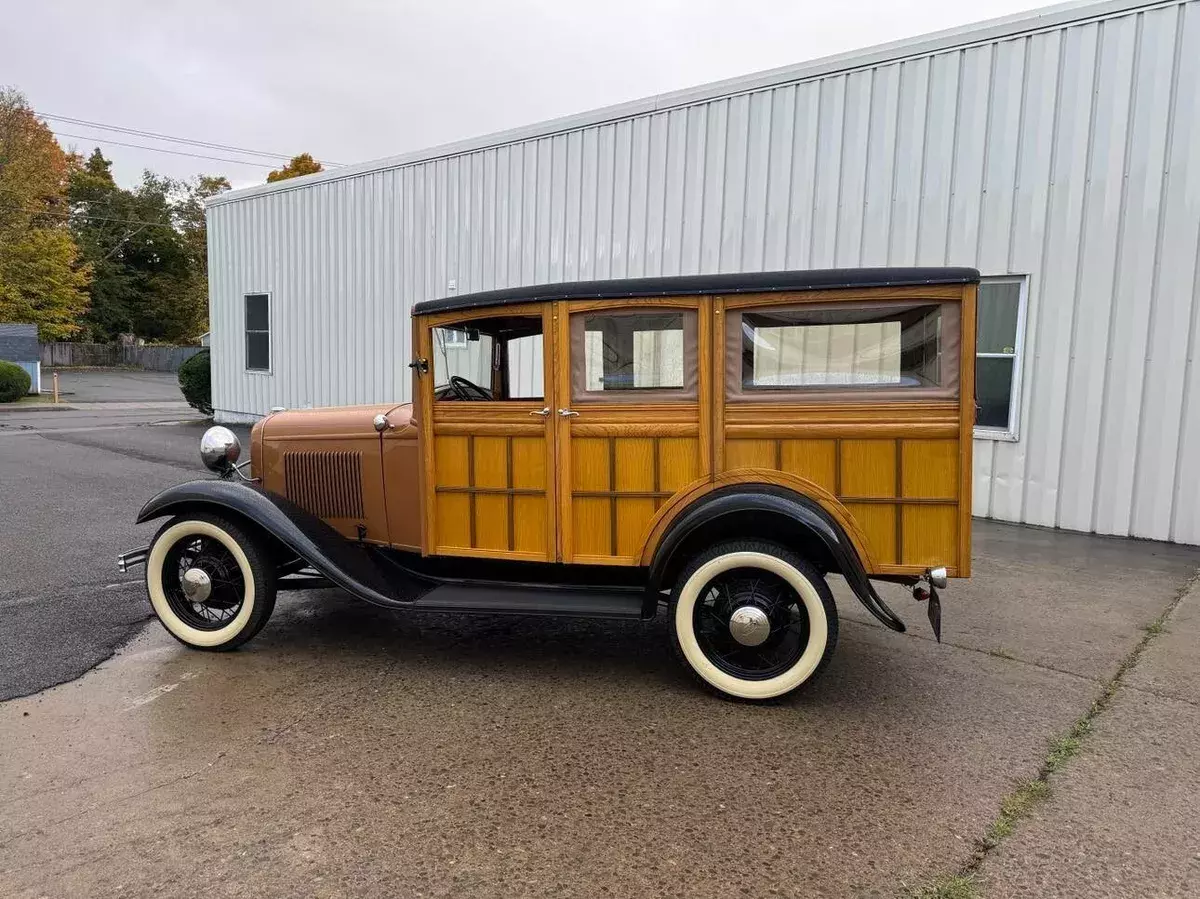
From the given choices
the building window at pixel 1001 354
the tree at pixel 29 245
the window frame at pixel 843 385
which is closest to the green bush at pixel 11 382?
the tree at pixel 29 245

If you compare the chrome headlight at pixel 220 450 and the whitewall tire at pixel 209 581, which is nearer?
the whitewall tire at pixel 209 581

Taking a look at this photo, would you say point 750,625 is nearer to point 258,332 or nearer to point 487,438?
point 487,438

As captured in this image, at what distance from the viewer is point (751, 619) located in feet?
11.6

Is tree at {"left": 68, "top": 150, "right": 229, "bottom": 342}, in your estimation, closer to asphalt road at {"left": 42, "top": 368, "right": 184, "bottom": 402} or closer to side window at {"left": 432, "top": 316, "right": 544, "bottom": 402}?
asphalt road at {"left": 42, "top": 368, "right": 184, "bottom": 402}

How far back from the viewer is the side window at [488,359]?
4090mm

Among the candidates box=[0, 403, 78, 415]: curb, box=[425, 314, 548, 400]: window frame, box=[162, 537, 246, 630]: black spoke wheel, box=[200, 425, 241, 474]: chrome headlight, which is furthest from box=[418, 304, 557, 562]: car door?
box=[0, 403, 78, 415]: curb

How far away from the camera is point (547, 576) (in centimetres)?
418

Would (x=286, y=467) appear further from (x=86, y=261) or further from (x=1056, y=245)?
(x=86, y=261)

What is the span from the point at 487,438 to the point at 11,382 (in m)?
24.5

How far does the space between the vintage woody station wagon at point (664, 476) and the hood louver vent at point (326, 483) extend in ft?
0.52

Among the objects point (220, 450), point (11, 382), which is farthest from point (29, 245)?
point (220, 450)

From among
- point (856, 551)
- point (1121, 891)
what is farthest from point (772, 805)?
point (856, 551)

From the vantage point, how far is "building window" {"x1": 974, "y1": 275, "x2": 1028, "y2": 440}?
23.9 ft

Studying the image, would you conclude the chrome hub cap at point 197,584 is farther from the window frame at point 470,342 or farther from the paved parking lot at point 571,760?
the window frame at point 470,342
